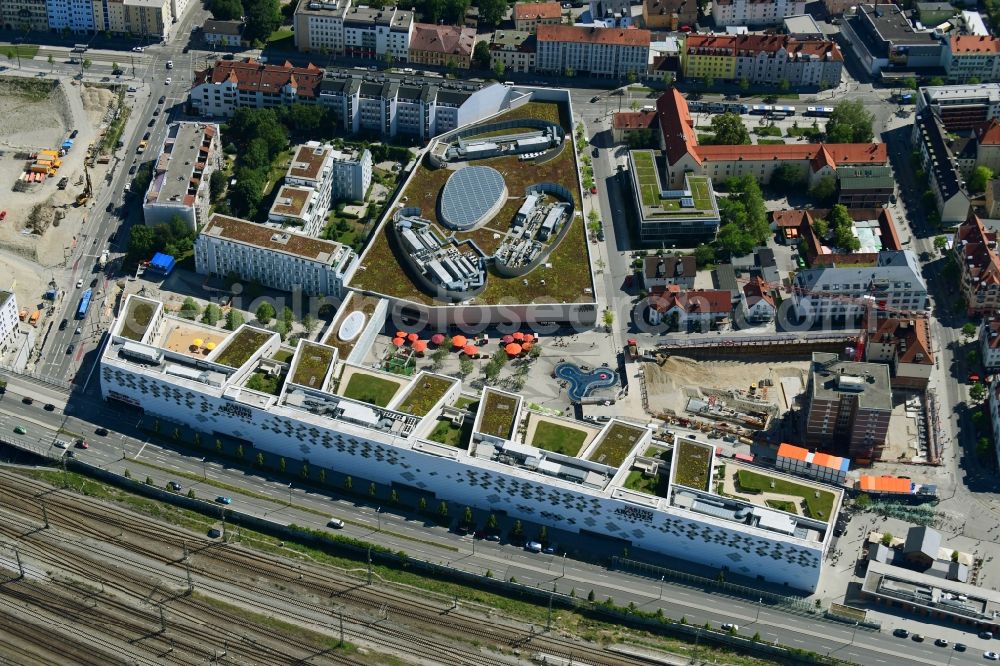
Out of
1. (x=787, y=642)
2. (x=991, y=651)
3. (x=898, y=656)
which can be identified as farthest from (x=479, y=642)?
(x=991, y=651)

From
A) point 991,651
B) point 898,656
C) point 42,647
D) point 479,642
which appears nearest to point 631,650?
point 479,642

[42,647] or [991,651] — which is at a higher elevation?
[991,651]

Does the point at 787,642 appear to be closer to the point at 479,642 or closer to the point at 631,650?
the point at 631,650

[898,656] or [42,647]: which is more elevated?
[898,656]

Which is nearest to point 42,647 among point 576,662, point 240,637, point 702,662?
point 240,637

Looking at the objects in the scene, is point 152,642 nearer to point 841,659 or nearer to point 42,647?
point 42,647

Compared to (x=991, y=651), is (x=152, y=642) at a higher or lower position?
lower

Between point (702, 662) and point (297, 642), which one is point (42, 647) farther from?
point (702, 662)
